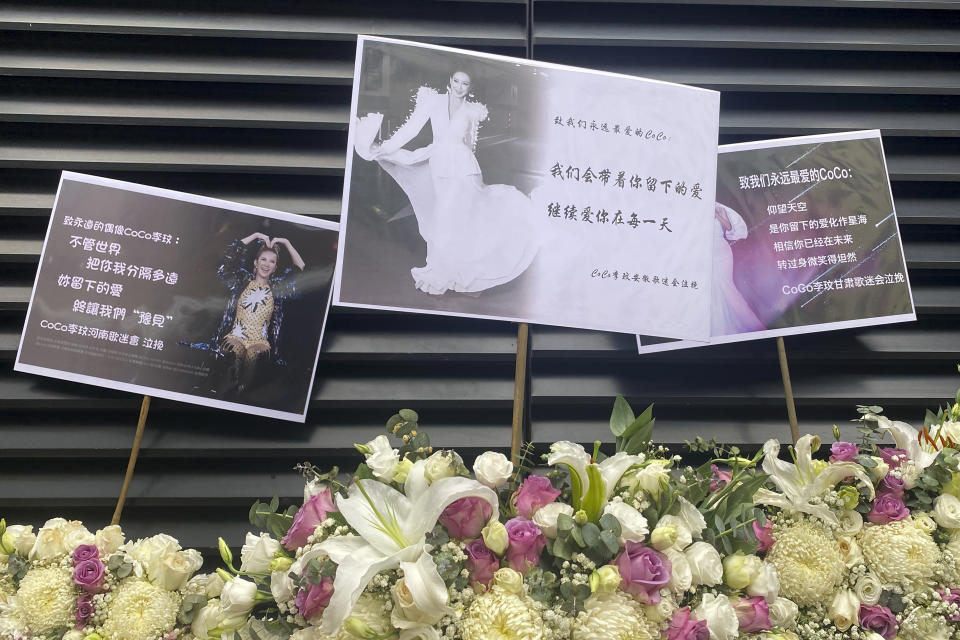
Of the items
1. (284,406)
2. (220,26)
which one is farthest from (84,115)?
(284,406)

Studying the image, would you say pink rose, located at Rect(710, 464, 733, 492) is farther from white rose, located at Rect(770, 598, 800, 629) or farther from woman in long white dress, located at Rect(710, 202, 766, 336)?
Answer: woman in long white dress, located at Rect(710, 202, 766, 336)

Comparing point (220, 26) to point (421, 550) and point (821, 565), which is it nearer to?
point (421, 550)

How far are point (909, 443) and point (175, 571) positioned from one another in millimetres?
1299

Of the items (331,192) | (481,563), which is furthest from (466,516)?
(331,192)

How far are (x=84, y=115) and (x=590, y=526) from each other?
1474 millimetres

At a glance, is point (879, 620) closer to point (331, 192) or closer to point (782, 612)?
point (782, 612)

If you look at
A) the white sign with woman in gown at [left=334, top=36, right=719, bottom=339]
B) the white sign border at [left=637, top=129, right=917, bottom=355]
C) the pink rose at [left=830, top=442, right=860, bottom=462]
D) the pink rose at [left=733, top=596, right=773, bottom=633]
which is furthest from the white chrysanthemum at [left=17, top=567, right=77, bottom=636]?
the pink rose at [left=830, top=442, right=860, bottom=462]

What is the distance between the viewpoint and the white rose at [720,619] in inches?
37.2

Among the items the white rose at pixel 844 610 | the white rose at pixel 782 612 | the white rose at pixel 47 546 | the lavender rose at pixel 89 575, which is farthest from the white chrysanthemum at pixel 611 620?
the white rose at pixel 47 546

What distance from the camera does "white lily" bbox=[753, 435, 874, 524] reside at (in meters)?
1.12

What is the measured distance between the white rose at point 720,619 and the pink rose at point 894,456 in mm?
463

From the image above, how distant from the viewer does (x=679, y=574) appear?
0.97 m

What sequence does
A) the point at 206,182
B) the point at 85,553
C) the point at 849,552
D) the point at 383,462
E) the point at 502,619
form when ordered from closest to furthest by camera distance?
the point at 502,619 < the point at 383,462 < the point at 849,552 < the point at 85,553 < the point at 206,182

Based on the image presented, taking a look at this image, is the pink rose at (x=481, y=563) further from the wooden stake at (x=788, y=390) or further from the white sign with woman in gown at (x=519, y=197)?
the wooden stake at (x=788, y=390)
